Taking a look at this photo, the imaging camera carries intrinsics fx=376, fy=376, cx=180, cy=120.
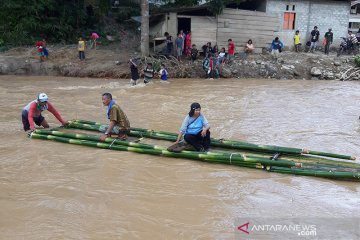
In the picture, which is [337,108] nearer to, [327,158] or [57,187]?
[327,158]

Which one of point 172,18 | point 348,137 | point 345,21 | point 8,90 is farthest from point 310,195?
point 345,21

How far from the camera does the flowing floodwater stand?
16.6ft

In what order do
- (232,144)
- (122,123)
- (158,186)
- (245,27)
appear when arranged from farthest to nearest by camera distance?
(245,27) → (122,123) → (232,144) → (158,186)

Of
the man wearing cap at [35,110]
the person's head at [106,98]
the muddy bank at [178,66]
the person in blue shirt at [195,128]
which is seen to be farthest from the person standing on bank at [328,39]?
the man wearing cap at [35,110]

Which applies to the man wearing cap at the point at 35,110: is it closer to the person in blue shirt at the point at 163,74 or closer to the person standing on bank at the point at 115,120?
the person standing on bank at the point at 115,120

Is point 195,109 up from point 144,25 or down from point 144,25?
down

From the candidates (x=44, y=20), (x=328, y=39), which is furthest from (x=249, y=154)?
(x=44, y=20)

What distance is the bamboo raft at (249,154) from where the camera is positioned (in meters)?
6.48

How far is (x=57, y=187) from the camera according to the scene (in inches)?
241

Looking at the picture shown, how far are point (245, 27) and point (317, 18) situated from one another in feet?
14.2

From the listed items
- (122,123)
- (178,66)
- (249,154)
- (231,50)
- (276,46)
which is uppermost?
(276,46)

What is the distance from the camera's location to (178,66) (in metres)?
18.0

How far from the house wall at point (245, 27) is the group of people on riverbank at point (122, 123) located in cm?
1268

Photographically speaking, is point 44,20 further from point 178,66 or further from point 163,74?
point 163,74
